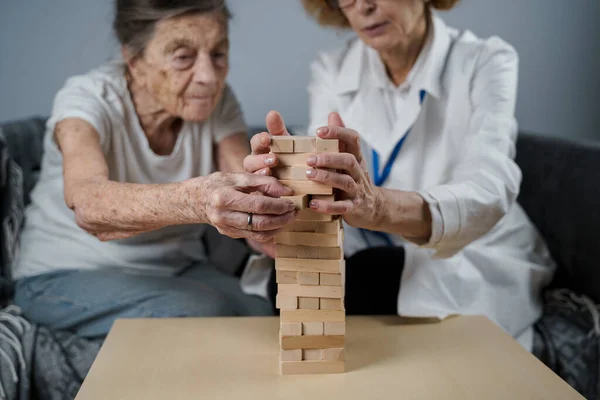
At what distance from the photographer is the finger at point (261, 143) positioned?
1083mm

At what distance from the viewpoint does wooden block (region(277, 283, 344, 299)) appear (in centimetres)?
113

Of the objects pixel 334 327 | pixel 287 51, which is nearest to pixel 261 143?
pixel 334 327

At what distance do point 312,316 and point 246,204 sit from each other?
0.24 meters

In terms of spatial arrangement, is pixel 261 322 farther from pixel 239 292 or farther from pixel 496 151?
pixel 496 151

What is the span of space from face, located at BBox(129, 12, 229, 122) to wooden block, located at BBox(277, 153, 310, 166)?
0.54m

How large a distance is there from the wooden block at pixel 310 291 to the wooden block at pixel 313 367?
124 mm

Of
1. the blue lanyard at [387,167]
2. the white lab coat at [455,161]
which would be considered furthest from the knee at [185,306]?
the blue lanyard at [387,167]

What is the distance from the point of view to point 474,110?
5.54 ft

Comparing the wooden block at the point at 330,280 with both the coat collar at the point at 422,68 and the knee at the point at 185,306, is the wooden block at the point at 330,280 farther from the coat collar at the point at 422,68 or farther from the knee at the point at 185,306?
the coat collar at the point at 422,68

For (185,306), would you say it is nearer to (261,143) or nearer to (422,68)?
(261,143)

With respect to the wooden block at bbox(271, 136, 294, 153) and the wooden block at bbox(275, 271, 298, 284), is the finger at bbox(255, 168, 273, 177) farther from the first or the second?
the wooden block at bbox(275, 271, 298, 284)

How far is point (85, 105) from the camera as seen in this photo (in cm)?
155

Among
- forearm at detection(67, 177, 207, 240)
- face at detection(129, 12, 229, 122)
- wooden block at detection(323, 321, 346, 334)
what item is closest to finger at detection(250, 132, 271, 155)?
forearm at detection(67, 177, 207, 240)

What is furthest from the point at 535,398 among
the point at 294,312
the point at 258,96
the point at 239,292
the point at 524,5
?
the point at 524,5
